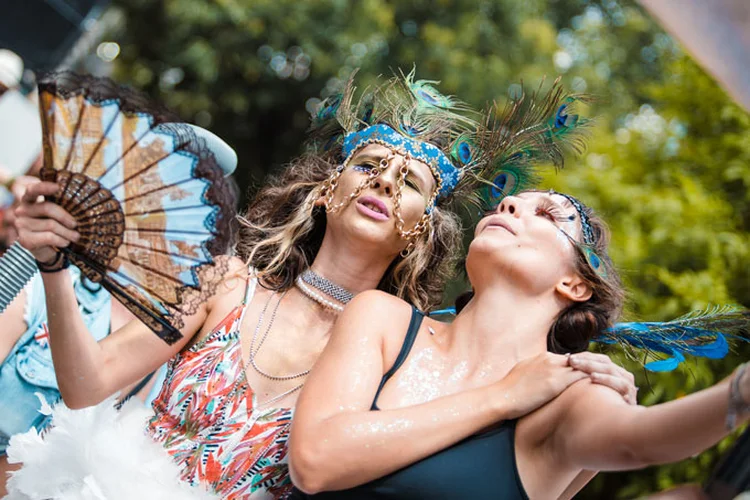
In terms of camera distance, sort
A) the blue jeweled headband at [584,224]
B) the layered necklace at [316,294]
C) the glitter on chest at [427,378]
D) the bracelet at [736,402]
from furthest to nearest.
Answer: the layered necklace at [316,294] < the blue jeweled headband at [584,224] < the glitter on chest at [427,378] < the bracelet at [736,402]

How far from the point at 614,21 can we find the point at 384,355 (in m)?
13.9

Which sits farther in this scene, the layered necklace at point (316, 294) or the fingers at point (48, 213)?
the layered necklace at point (316, 294)

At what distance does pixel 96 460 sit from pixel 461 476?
3.17 feet

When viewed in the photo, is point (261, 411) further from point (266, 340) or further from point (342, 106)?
point (342, 106)

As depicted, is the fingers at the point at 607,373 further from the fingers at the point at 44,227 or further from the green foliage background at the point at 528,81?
the green foliage background at the point at 528,81

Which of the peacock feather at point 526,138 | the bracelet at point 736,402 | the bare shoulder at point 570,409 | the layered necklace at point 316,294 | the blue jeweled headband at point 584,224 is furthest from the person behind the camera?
the peacock feather at point 526,138

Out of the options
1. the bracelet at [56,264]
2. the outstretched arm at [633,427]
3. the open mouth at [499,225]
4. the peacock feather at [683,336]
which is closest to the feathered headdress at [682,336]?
the peacock feather at [683,336]

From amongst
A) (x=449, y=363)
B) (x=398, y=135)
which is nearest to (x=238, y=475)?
(x=449, y=363)

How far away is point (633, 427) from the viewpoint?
172 cm

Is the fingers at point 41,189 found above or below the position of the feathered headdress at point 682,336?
above

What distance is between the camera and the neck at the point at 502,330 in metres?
2.17

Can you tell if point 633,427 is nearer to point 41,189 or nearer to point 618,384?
point 618,384

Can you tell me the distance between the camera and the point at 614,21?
14.8m

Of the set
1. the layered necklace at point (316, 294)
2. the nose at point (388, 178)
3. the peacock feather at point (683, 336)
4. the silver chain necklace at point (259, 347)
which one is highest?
the nose at point (388, 178)
